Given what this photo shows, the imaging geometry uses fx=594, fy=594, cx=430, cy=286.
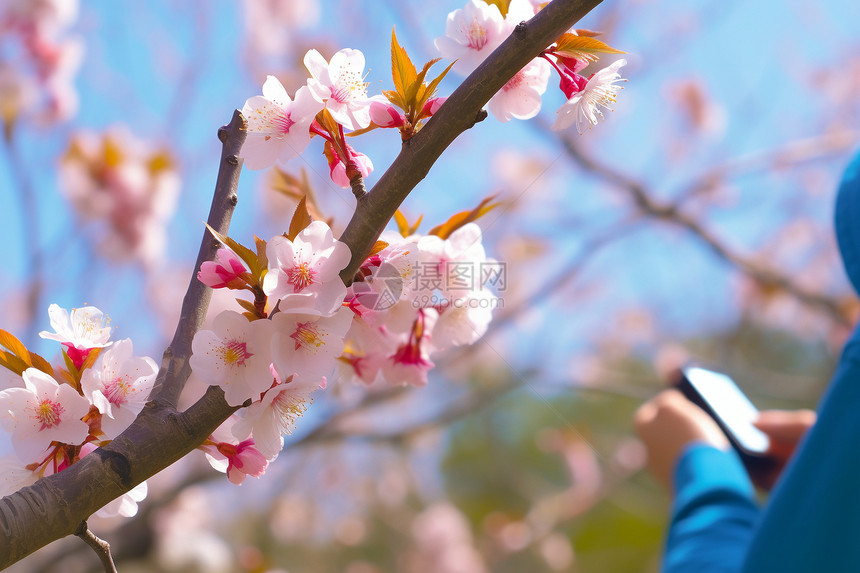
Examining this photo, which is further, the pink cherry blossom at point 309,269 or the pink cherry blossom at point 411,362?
the pink cherry blossom at point 411,362

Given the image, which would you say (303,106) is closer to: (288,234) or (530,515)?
(288,234)

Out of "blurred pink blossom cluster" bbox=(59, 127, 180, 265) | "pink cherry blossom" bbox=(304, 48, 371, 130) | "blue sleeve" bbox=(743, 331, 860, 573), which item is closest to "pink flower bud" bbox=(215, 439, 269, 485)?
"pink cherry blossom" bbox=(304, 48, 371, 130)

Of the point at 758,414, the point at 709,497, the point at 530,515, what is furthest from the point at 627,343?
the point at 709,497

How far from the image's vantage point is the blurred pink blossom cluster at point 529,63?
0.39 metres

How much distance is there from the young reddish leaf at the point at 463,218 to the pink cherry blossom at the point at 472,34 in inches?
3.9

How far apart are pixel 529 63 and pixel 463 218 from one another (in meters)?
0.11

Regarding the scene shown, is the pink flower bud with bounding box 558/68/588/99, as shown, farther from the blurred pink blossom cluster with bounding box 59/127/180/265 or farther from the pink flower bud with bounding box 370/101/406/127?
the blurred pink blossom cluster with bounding box 59/127/180/265

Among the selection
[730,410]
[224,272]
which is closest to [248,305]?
[224,272]

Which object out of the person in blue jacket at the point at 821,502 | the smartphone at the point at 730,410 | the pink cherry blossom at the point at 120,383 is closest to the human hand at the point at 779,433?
the smartphone at the point at 730,410

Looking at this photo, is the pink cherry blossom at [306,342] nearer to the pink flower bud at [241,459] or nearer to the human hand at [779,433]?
the pink flower bud at [241,459]

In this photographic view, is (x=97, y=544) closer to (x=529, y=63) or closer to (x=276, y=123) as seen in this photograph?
(x=276, y=123)

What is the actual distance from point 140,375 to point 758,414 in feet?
3.14

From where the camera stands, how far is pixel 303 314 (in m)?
0.34

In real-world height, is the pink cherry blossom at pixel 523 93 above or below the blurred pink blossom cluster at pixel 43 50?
below
